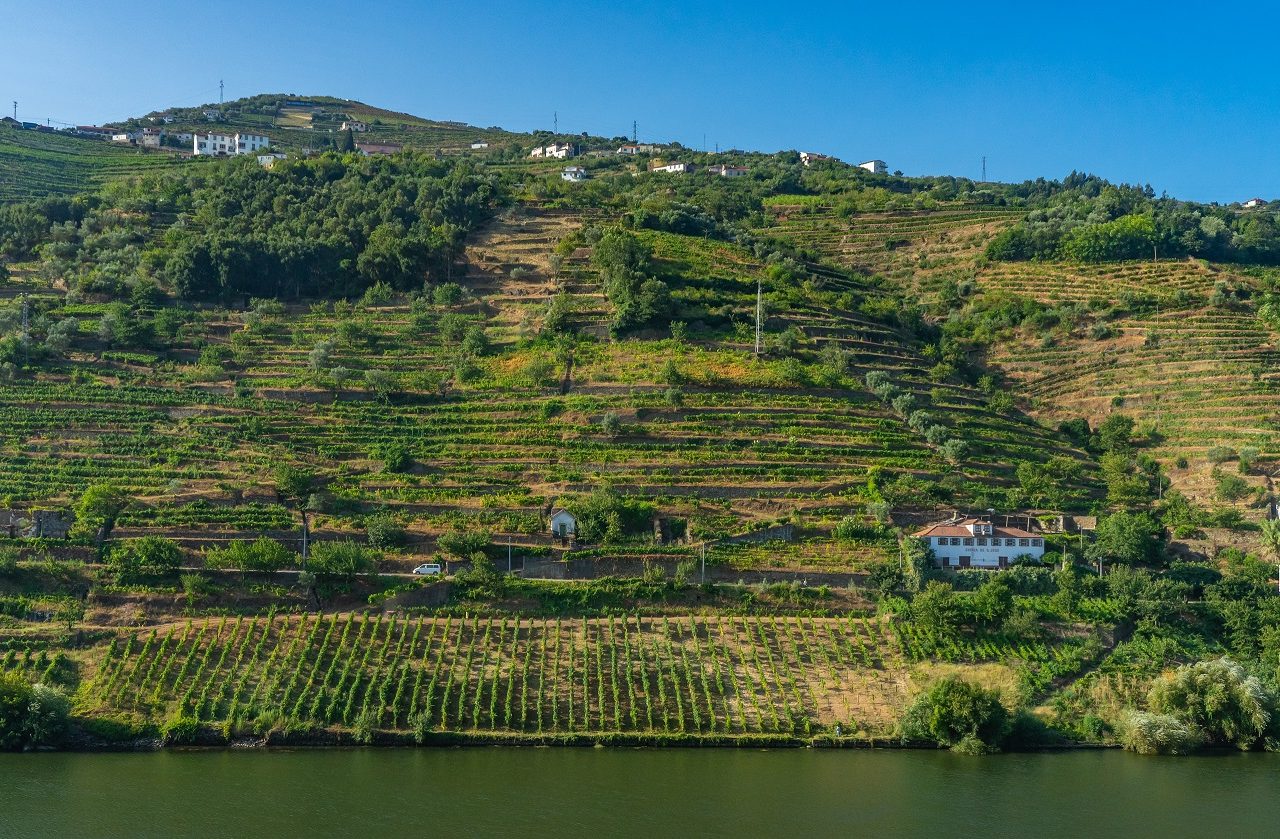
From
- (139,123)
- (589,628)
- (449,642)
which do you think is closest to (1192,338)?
(589,628)

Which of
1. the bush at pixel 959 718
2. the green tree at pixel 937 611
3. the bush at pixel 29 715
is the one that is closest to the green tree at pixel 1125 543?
the green tree at pixel 937 611

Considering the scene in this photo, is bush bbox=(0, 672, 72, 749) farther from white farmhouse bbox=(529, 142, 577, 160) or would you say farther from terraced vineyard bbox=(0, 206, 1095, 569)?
white farmhouse bbox=(529, 142, 577, 160)

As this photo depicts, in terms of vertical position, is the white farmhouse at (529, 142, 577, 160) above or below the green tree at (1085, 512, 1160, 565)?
above

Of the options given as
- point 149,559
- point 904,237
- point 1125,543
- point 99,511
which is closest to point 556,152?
point 904,237

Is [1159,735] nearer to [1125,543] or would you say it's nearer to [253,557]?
[1125,543]

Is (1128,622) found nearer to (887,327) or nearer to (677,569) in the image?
(677,569)

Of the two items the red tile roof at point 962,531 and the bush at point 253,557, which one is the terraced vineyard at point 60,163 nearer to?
the bush at point 253,557

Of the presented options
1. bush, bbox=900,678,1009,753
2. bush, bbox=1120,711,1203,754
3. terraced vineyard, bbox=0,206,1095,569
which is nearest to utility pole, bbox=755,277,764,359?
terraced vineyard, bbox=0,206,1095,569
